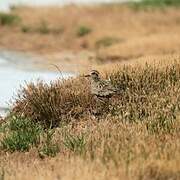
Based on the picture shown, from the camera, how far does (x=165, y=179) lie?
8312 mm

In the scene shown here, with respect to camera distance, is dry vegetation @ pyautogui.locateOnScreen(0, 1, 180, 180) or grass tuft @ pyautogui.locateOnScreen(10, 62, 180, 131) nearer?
dry vegetation @ pyautogui.locateOnScreen(0, 1, 180, 180)

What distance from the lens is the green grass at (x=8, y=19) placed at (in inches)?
1185

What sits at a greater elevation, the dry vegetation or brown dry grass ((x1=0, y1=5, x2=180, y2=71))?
brown dry grass ((x1=0, y1=5, x2=180, y2=71))

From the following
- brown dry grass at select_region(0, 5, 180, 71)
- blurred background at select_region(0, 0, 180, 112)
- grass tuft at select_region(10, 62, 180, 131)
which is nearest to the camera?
grass tuft at select_region(10, 62, 180, 131)

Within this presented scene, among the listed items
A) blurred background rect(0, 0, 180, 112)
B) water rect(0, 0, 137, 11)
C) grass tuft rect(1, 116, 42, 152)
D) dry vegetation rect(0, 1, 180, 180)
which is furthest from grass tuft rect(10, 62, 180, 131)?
water rect(0, 0, 137, 11)

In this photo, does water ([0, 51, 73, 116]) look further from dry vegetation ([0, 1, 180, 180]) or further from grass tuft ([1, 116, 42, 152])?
grass tuft ([1, 116, 42, 152])

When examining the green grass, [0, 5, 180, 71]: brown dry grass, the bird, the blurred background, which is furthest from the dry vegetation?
the green grass

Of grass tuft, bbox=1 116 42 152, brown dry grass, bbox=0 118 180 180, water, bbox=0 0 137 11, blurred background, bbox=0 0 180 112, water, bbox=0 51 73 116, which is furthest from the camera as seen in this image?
water, bbox=0 0 137 11

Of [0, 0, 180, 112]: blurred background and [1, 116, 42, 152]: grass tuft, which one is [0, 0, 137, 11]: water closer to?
[0, 0, 180, 112]: blurred background

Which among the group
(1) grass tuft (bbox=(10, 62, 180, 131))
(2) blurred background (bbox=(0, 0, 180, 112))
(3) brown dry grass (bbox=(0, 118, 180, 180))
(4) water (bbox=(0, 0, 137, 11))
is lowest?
(3) brown dry grass (bbox=(0, 118, 180, 180))

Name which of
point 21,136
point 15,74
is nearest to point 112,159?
point 21,136

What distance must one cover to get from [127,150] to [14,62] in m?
14.9

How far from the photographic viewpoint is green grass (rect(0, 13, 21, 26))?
30109 millimetres

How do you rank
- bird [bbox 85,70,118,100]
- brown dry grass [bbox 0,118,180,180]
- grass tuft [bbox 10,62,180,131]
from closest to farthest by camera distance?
brown dry grass [bbox 0,118,180,180]
grass tuft [bbox 10,62,180,131]
bird [bbox 85,70,118,100]
